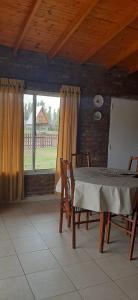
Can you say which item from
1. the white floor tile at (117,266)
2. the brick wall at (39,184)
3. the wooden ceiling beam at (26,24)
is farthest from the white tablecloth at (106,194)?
the wooden ceiling beam at (26,24)

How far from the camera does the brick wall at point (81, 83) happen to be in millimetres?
4109

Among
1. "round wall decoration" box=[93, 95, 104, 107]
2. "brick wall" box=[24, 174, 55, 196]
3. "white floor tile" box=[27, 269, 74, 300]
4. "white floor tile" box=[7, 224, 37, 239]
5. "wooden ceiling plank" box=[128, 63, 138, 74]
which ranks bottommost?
"white floor tile" box=[27, 269, 74, 300]

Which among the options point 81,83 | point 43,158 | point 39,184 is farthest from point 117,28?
point 39,184

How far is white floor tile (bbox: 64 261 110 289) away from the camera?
2.15m

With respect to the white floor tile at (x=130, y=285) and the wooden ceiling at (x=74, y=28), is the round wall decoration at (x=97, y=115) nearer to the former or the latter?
the wooden ceiling at (x=74, y=28)

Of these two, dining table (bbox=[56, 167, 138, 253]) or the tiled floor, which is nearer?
the tiled floor

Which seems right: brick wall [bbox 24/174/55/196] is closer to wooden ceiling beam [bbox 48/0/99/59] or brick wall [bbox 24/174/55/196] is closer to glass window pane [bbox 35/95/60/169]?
glass window pane [bbox 35/95/60/169]

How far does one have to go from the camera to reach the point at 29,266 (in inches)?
92.6

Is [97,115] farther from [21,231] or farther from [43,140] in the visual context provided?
[21,231]

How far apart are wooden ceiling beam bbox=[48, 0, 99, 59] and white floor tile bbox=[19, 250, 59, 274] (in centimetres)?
273

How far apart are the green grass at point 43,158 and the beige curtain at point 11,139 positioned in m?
0.26

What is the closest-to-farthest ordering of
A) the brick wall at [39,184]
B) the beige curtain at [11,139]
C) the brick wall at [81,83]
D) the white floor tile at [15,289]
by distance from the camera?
the white floor tile at [15,289], the beige curtain at [11,139], the brick wall at [81,83], the brick wall at [39,184]

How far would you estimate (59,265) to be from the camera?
2.40m

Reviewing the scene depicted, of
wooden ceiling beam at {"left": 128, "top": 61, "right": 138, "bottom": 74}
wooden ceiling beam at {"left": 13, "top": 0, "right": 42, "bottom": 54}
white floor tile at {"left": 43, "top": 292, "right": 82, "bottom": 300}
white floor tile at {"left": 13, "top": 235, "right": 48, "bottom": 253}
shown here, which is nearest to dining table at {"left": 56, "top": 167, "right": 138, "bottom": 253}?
white floor tile at {"left": 13, "top": 235, "right": 48, "bottom": 253}
